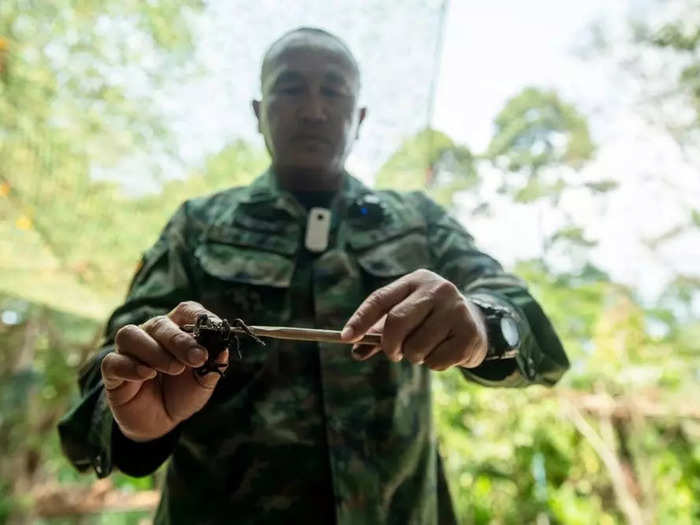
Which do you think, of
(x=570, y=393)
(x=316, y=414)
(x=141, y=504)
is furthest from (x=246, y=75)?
(x=141, y=504)

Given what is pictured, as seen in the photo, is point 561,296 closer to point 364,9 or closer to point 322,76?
point 364,9

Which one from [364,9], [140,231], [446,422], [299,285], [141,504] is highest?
[364,9]

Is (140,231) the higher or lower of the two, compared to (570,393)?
higher

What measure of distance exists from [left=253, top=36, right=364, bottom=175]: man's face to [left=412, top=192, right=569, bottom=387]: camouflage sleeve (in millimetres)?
182

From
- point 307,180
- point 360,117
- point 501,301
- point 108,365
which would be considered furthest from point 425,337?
point 360,117

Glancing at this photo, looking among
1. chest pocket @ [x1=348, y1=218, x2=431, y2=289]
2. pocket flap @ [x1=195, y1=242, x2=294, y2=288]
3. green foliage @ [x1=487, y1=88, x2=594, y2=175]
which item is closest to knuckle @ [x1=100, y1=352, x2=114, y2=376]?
pocket flap @ [x1=195, y1=242, x2=294, y2=288]

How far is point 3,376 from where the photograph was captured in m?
3.36

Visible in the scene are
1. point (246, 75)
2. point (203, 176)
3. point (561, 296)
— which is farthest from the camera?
point (561, 296)

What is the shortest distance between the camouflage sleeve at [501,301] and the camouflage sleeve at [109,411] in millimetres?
328

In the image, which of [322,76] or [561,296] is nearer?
[322,76]

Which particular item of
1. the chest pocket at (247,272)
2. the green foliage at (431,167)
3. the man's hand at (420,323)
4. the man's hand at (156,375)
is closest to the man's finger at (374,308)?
the man's hand at (420,323)

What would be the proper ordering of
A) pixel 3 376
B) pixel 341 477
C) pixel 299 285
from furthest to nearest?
pixel 3 376, pixel 299 285, pixel 341 477

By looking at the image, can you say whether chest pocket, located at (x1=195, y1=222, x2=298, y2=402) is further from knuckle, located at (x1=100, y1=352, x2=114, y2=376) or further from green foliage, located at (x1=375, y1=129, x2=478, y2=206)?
green foliage, located at (x1=375, y1=129, x2=478, y2=206)

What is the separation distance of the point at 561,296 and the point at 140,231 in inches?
69.5
